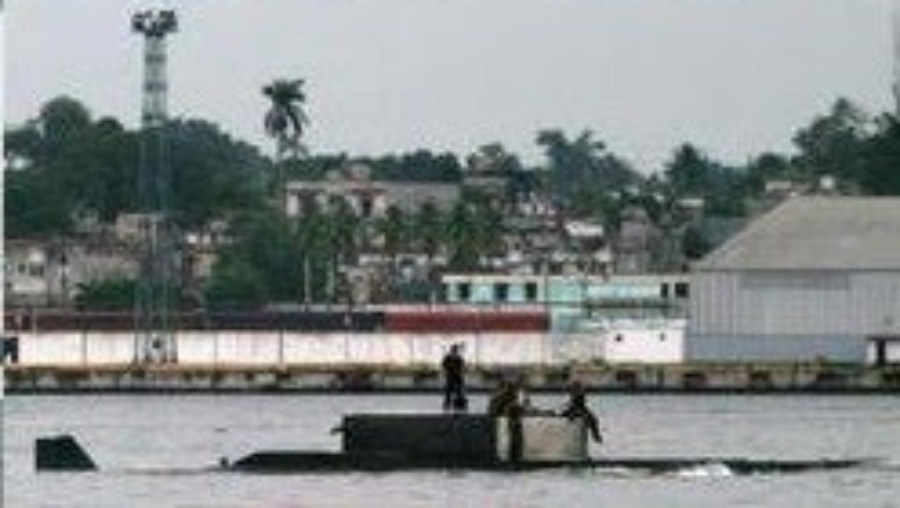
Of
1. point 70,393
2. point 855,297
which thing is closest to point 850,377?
point 855,297

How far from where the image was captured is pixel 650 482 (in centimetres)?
6675

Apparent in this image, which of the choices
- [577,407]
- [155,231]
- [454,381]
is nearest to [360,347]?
[155,231]

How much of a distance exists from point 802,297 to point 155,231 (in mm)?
26286

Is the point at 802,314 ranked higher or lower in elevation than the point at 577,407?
higher

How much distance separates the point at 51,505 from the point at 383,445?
5.87 m

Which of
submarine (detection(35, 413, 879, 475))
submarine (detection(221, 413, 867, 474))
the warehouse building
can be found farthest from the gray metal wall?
submarine (detection(221, 413, 867, 474))

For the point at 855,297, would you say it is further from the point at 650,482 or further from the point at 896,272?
the point at 650,482

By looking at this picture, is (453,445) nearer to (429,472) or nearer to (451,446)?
(451,446)

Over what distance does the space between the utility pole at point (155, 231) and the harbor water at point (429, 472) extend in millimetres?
10481

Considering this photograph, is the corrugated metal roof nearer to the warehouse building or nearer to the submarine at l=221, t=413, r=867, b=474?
the warehouse building

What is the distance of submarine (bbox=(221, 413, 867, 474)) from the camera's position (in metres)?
65.4

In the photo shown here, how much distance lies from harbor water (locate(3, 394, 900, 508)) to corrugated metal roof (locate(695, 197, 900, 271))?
2024cm

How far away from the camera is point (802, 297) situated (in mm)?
167625

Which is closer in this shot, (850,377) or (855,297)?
(850,377)
